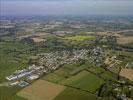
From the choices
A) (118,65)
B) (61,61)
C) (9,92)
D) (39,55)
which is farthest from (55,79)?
(39,55)

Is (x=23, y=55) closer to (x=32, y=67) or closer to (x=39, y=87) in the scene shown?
(x=32, y=67)

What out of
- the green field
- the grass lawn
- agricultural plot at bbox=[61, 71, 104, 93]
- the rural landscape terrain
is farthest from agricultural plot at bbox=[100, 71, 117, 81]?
the green field

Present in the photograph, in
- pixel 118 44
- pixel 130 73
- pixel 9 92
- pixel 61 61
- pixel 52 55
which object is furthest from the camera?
pixel 118 44

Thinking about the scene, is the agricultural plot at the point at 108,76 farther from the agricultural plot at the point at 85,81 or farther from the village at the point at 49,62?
the village at the point at 49,62

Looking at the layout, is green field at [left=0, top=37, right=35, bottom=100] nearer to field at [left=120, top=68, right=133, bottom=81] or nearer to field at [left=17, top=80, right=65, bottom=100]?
field at [left=17, top=80, right=65, bottom=100]

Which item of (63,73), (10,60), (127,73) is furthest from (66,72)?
(10,60)

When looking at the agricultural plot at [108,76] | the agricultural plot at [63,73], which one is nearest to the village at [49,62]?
the agricultural plot at [63,73]
